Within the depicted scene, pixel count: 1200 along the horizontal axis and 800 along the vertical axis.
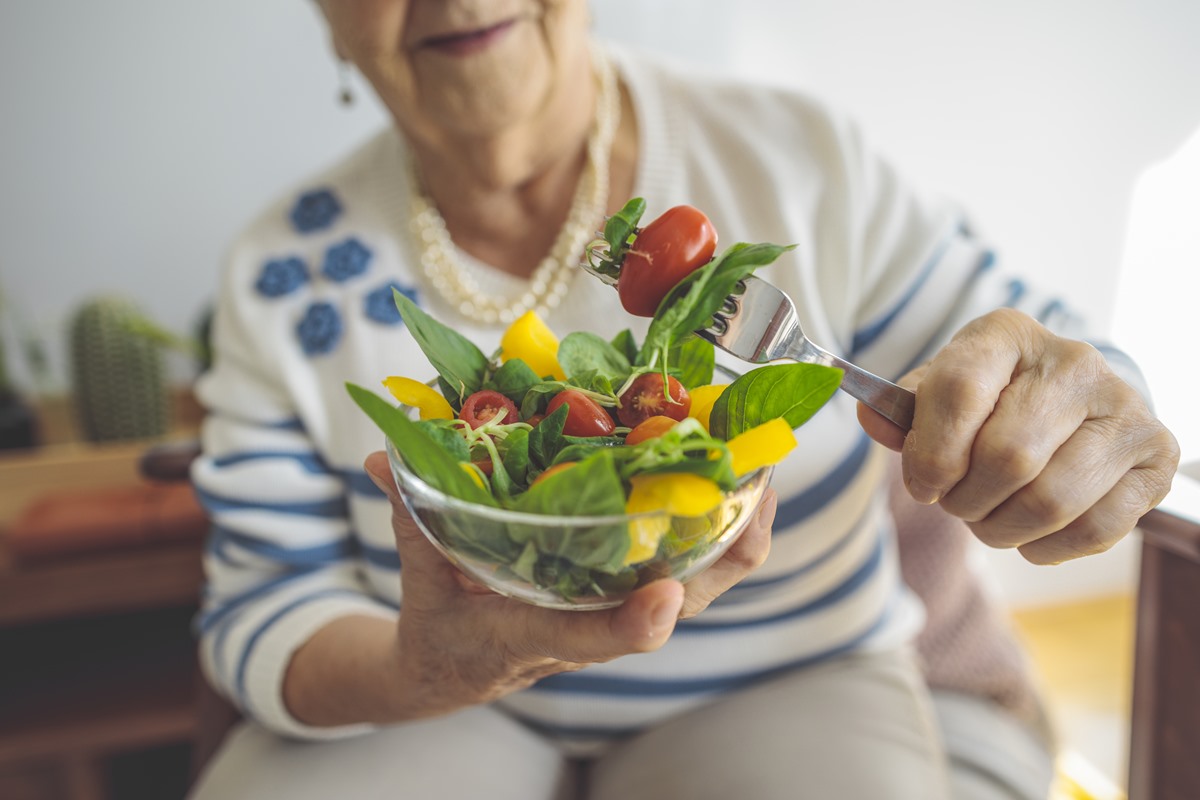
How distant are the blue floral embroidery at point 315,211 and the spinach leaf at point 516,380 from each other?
49 cm

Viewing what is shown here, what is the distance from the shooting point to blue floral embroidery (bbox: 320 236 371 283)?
90 centimetres

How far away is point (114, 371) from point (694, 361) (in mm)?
1101

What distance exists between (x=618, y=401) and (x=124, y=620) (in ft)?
4.19

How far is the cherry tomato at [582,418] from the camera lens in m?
0.48

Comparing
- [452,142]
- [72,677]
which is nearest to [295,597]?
[452,142]

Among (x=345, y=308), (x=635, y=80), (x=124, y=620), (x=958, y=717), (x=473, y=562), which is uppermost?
(x=635, y=80)

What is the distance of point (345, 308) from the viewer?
896mm

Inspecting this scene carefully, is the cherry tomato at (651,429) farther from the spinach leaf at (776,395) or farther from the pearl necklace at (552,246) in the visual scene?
the pearl necklace at (552,246)

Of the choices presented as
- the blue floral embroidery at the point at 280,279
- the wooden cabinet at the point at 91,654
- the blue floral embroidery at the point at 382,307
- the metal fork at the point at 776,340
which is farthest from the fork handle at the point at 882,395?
the wooden cabinet at the point at 91,654

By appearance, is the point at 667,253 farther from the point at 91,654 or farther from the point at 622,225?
the point at 91,654

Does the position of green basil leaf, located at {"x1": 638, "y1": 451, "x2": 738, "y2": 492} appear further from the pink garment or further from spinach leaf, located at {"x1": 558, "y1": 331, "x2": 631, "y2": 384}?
the pink garment

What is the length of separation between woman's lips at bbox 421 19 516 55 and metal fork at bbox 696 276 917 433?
0.36 metres

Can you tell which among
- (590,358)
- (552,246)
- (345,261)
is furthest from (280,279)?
(590,358)

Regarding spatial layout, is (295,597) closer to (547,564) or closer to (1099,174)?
(547,564)
